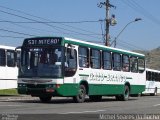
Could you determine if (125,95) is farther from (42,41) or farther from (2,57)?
(42,41)

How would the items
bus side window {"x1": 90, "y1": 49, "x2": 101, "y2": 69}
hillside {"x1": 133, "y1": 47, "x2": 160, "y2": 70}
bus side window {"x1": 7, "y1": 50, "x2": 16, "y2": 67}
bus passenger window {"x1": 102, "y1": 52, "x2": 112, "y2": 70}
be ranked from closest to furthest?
bus side window {"x1": 90, "y1": 49, "x2": 101, "y2": 69}
bus passenger window {"x1": 102, "y1": 52, "x2": 112, "y2": 70}
bus side window {"x1": 7, "y1": 50, "x2": 16, "y2": 67}
hillside {"x1": 133, "y1": 47, "x2": 160, "y2": 70}

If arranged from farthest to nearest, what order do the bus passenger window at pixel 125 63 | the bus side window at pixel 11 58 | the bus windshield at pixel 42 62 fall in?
1. the bus side window at pixel 11 58
2. the bus passenger window at pixel 125 63
3. the bus windshield at pixel 42 62

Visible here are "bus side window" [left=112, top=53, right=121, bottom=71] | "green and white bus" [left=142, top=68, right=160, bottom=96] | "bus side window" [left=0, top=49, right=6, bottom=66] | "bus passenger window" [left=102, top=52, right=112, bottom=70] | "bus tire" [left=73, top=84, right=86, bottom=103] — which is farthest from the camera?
"green and white bus" [left=142, top=68, right=160, bottom=96]

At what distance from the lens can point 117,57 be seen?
3153 cm

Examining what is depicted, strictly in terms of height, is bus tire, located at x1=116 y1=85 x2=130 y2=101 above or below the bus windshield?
below

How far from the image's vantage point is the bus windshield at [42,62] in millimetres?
24625

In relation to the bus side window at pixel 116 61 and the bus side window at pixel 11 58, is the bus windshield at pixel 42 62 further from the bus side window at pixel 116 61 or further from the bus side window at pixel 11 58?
the bus side window at pixel 11 58

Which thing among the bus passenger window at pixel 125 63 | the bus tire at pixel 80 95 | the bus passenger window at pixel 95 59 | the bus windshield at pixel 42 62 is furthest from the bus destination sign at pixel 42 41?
the bus passenger window at pixel 125 63

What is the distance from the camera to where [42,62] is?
24766mm

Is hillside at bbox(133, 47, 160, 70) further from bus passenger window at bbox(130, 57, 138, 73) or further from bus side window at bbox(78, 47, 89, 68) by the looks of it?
bus side window at bbox(78, 47, 89, 68)

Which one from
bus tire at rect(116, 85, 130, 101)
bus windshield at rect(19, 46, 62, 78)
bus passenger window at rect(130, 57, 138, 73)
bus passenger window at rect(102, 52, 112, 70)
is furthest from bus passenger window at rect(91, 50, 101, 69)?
bus passenger window at rect(130, 57, 138, 73)

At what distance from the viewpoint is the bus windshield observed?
2462 cm

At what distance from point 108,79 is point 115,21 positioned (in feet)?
88.6

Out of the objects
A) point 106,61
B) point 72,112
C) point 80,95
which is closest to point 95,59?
point 106,61
